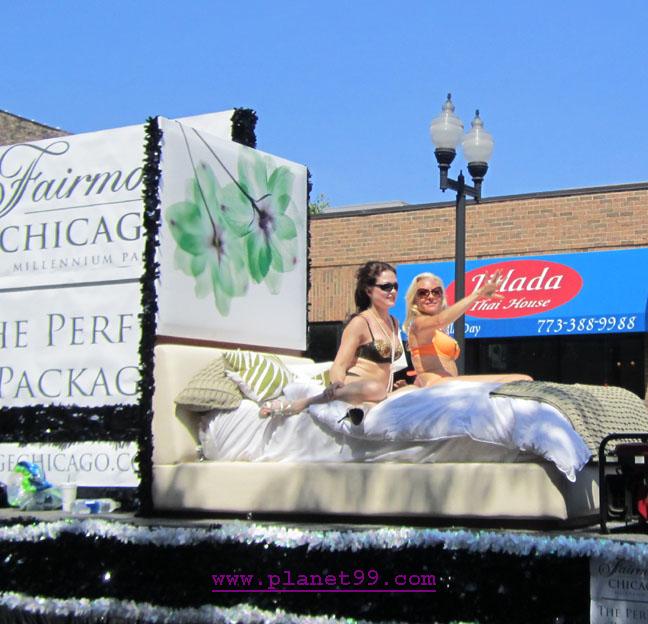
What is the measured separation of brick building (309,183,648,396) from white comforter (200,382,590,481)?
39.3 feet

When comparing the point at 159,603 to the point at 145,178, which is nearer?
the point at 159,603

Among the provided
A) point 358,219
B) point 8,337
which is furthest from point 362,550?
point 358,219

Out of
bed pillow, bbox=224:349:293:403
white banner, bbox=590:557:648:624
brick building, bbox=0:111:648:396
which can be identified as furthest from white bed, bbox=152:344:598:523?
brick building, bbox=0:111:648:396

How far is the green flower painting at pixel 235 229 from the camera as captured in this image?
5680mm

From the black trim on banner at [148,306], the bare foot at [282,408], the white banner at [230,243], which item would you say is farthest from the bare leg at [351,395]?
the white banner at [230,243]

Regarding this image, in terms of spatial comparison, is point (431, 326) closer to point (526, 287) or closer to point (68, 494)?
point (68, 494)

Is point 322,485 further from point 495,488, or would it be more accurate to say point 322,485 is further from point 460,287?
point 460,287

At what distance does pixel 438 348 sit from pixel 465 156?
6.48 m

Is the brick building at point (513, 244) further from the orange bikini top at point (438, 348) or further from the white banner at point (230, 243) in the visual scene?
the orange bikini top at point (438, 348)

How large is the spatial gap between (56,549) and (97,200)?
1945mm

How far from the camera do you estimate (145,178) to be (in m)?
5.50

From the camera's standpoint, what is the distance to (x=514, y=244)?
1775 centimetres

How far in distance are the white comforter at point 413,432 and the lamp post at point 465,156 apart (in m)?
5.83
